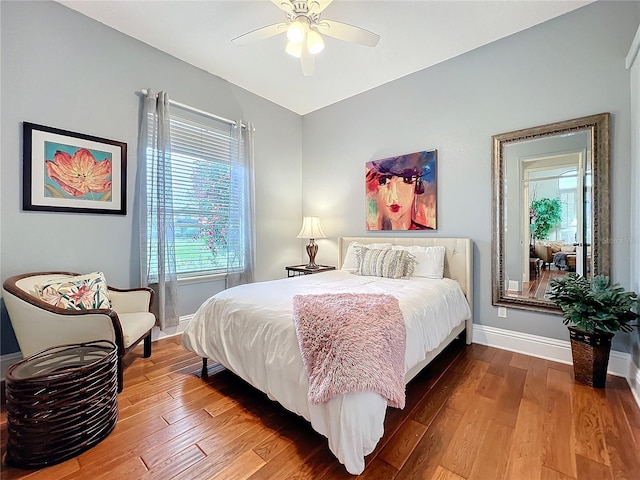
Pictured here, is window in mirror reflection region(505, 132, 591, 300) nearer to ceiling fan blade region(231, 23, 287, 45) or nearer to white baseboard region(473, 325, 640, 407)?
white baseboard region(473, 325, 640, 407)

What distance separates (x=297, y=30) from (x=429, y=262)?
2333mm

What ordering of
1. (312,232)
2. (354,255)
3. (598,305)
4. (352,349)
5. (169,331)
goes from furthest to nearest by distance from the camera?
(312,232) < (354,255) < (169,331) < (598,305) < (352,349)

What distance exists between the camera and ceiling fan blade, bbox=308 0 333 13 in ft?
6.74

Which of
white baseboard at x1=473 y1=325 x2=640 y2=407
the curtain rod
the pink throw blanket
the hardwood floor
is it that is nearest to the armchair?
the hardwood floor

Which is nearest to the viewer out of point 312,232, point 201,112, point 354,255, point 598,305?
point 598,305

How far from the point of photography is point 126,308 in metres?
2.54

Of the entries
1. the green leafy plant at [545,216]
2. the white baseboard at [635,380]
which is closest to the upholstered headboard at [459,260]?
the green leafy plant at [545,216]

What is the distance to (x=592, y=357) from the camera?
2.06 m

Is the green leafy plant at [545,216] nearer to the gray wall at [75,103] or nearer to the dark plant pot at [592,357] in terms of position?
the dark plant pot at [592,357]

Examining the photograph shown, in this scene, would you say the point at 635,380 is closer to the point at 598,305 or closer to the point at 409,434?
the point at 598,305

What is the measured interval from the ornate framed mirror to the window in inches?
116

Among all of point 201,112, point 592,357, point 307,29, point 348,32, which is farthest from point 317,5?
point 592,357

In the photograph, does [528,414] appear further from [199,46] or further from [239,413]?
[199,46]

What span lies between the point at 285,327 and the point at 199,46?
296 cm
